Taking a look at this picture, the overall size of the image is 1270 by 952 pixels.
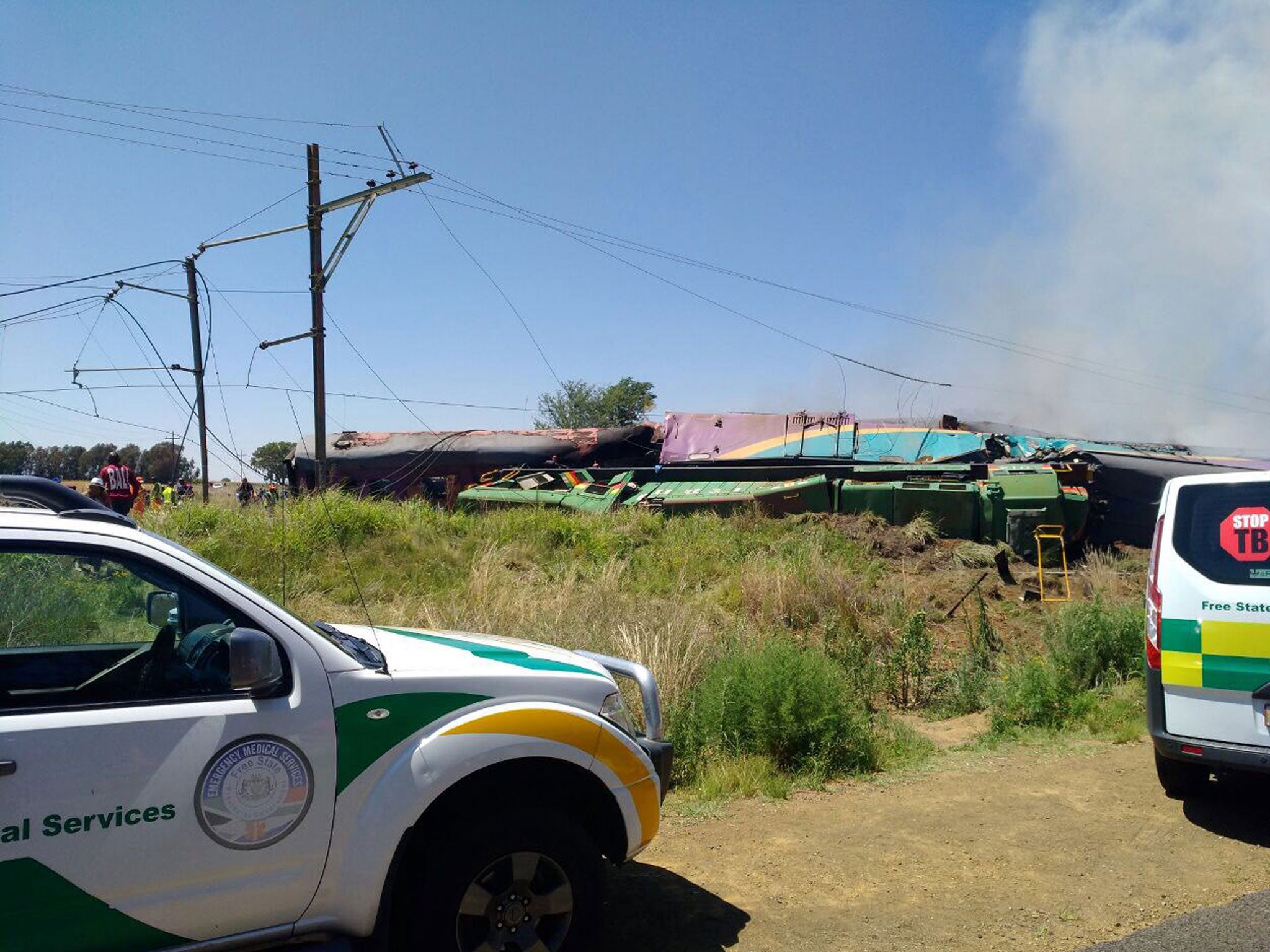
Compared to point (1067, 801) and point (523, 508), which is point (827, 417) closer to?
point (523, 508)

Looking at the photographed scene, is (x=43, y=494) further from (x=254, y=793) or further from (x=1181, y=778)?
(x=1181, y=778)

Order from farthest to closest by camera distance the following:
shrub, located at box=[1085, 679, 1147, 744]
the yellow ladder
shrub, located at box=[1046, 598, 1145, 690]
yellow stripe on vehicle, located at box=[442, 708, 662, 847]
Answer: the yellow ladder < shrub, located at box=[1046, 598, 1145, 690] < shrub, located at box=[1085, 679, 1147, 744] < yellow stripe on vehicle, located at box=[442, 708, 662, 847]

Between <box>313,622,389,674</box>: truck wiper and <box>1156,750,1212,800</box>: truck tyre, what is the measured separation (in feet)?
14.7

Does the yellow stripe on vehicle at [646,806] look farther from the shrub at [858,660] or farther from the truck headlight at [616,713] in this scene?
the shrub at [858,660]

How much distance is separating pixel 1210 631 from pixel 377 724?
173 inches

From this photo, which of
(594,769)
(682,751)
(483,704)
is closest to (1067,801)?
(682,751)

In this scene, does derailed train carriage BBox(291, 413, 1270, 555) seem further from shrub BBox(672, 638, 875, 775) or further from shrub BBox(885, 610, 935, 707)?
shrub BBox(672, 638, 875, 775)

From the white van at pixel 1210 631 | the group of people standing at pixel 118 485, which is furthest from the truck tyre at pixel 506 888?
the group of people standing at pixel 118 485

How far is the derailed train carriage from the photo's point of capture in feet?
48.0

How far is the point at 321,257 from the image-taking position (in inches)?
636

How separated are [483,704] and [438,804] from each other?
Result: 36 centimetres

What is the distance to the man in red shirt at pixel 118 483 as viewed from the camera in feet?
44.8

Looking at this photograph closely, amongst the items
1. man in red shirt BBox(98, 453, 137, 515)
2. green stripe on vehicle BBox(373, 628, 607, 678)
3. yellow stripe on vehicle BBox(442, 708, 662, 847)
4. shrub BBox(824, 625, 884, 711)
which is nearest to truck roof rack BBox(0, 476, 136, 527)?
green stripe on vehicle BBox(373, 628, 607, 678)

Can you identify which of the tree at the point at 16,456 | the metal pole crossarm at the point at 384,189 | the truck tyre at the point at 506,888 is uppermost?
the metal pole crossarm at the point at 384,189
